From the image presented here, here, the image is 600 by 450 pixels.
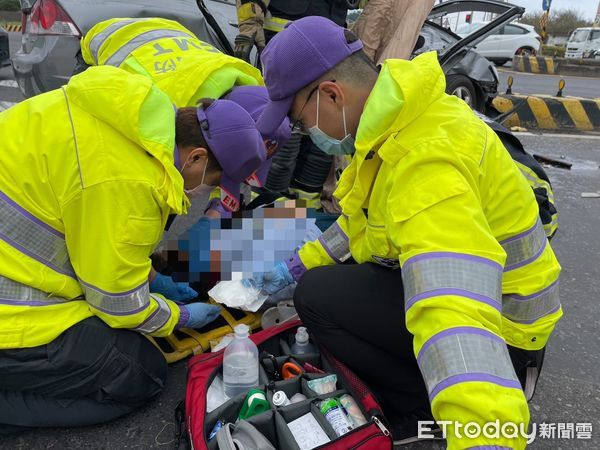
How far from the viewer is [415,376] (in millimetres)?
1772

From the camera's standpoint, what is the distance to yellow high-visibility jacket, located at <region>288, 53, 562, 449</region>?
1.10 meters

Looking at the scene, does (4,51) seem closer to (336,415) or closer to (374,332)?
(374,332)

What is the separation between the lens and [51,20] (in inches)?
141

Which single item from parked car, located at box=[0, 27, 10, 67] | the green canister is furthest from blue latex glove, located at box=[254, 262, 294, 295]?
parked car, located at box=[0, 27, 10, 67]

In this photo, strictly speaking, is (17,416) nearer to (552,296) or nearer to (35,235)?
(35,235)

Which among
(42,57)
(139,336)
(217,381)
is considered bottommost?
(217,381)

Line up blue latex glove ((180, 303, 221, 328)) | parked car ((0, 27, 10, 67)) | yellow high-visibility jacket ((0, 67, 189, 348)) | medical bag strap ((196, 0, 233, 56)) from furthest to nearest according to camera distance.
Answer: parked car ((0, 27, 10, 67)) < medical bag strap ((196, 0, 233, 56)) < blue latex glove ((180, 303, 221, 328)) < yellow high-visibility jacket ((0, 67, 189, 348))

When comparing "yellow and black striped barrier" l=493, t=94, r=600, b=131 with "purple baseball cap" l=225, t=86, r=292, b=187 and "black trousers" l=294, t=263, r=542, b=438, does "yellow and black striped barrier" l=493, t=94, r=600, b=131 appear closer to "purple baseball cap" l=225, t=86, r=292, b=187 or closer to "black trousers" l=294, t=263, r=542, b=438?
"purple baseball cap" l=225, t=86, r=292, b=187

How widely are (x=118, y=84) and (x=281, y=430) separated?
3.76 feet

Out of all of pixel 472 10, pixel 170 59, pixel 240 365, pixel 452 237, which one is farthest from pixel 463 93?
pixel 452 237

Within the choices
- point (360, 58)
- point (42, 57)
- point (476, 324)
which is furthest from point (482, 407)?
point (42, 57)

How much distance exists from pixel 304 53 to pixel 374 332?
0.93m

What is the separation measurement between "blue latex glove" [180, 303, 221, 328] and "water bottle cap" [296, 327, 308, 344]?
1.41 feet

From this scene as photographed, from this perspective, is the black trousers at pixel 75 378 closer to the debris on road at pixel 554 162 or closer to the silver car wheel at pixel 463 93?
the debris on road at pixel 554 162
